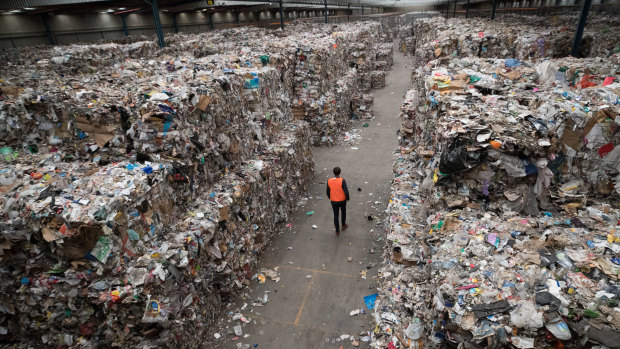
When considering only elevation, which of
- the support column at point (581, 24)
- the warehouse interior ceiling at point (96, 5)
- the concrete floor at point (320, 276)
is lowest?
the concrete floor at point (320, 276)

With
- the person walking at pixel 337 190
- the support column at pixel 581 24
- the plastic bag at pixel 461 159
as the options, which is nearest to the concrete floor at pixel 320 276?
the person walking at pixel 337 190

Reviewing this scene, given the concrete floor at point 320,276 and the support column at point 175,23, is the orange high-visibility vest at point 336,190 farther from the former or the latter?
the support column at point 175,23

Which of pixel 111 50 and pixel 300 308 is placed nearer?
pixel 300 308

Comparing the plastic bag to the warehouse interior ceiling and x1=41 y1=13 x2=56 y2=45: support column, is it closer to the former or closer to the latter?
the warehouse interior ceiling

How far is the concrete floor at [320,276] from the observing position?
422cm

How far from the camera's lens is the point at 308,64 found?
9.50 meters

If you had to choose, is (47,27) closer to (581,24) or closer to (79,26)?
(79,26)

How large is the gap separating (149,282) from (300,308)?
226 cm

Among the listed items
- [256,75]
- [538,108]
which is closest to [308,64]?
[256,75]

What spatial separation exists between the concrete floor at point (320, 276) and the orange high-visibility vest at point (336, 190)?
0.85m

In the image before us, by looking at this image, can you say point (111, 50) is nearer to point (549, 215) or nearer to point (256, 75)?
point (256, 75)

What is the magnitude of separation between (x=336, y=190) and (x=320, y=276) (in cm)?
161

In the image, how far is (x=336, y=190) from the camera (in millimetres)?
5758

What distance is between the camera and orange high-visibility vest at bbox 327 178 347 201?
5.72m
